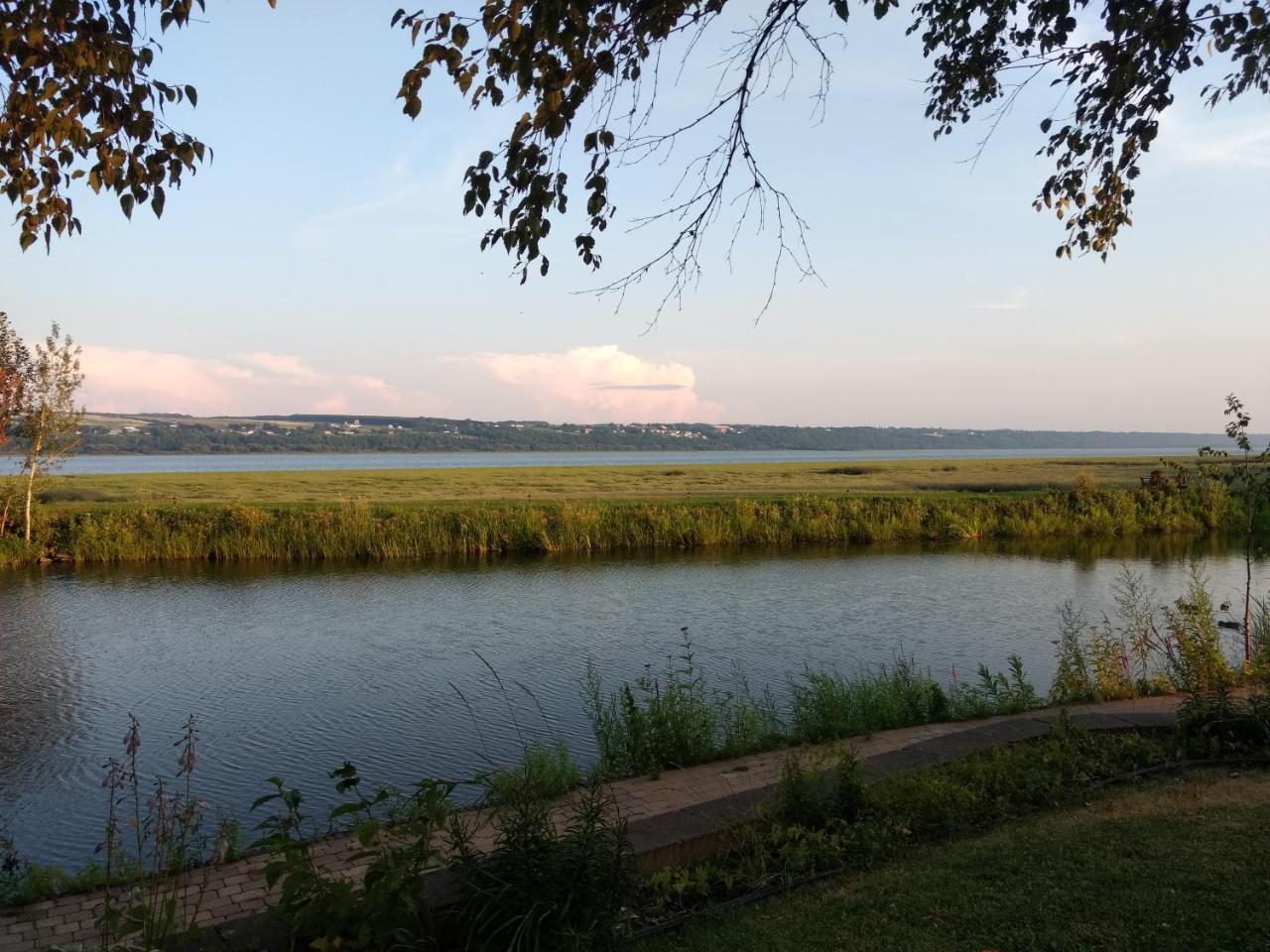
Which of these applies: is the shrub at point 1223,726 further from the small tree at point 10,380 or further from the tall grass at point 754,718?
the small tree at point 10,380

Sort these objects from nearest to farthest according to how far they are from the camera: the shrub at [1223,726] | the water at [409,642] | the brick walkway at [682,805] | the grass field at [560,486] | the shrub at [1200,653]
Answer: the brick walkway at [682,805] < the shrub at [1223,726] < the shrub at [1200,653] < the water at [409,642] < the grass field at [560,486]

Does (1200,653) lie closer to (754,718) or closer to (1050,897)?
(754,718)

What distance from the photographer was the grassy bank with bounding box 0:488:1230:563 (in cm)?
2447

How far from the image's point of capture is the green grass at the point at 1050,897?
12.6 ft

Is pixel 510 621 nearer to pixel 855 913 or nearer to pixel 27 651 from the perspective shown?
pixel 27 651

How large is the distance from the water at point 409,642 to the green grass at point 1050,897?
4.01 meters

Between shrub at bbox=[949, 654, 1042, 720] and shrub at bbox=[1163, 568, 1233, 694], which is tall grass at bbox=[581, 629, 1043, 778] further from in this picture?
shrub at bbox=[1163, 568, 1233, 694]

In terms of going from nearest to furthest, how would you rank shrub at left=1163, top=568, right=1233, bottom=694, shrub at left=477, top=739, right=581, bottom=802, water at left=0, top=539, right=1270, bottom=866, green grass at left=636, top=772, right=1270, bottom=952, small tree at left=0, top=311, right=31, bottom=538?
1. green grass at left=636, top=772, right=1270, bottom=952
2. shrub at left=477, top=739, right=581, bottom=802
3. shrub at left=1163, top=568, right=1233, bottom=694
4. water at left=0, top=539, right=1270, bottom=866
5. small tree at left=0, top=311, right=31, bottom=538

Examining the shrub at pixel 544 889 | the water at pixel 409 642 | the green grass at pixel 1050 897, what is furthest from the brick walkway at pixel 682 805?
the water at pixel 409 642

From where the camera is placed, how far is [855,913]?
13.8 feet

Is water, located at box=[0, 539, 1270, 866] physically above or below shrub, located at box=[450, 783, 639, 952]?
below

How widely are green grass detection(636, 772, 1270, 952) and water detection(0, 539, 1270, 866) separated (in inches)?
158

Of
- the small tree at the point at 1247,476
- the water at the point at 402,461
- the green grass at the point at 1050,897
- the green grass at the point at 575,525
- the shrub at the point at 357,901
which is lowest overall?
the water at the point at 402,461

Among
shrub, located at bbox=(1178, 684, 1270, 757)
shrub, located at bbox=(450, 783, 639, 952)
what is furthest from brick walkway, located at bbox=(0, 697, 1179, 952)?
shrub, located at bbox=(450, 783, 639, 952)
